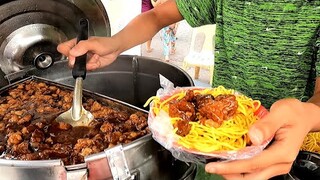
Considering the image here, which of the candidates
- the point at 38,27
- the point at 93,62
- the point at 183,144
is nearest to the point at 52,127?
the point at 93,62

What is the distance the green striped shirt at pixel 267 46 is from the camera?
1.41m

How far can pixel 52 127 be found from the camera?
1573 millimetres

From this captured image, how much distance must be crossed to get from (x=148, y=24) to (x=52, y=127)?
0.71m

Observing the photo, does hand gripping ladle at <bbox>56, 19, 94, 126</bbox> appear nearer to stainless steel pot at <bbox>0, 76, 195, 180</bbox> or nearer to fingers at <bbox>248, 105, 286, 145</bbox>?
stainless steel pot at <bbox>0, 76, 195, 180</bbox>

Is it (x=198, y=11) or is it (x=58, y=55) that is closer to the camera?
(x=198, y=11)

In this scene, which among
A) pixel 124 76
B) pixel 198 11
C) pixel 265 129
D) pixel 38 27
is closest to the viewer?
pixel 265 129

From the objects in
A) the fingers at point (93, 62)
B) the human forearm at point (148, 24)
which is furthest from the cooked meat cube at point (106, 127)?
the human forearm at point (148, 24)

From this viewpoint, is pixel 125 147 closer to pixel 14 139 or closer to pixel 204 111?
pixel 204 111

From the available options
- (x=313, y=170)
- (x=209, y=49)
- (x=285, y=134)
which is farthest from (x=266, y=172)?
(x=209, y=49)

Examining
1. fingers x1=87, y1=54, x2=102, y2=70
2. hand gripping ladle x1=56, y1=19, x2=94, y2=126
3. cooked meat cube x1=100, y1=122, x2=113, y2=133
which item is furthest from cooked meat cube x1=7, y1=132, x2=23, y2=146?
→ fingers x1=87, y1=54, x2=102, y2=70

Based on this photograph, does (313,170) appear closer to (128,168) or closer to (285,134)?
(285,134)

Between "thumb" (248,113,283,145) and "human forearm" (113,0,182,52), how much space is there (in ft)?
3.39

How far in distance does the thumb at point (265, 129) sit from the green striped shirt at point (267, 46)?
1.72ft

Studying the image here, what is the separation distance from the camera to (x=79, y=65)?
1.60 metres
